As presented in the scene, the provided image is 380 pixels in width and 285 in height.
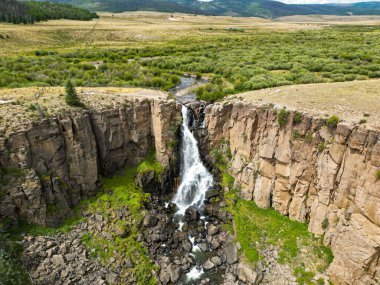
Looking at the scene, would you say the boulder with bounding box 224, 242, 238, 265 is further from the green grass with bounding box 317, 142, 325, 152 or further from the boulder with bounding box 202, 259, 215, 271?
the green grass with bounding box 317, 142, 325, 152

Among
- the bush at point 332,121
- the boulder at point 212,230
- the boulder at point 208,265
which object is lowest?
the boulder at point 208,265

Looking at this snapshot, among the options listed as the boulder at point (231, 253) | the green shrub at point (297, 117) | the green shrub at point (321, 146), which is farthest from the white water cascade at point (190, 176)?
the green shrub at point (321, 146)

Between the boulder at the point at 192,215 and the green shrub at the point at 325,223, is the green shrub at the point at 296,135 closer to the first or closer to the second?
the green shrub at the point at 325,223

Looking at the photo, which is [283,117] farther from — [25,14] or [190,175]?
[25,14]

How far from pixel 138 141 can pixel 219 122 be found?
459 inches

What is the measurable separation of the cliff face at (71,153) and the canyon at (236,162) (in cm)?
11

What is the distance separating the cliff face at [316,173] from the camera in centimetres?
2536

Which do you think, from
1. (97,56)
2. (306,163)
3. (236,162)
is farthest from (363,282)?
(97,56)

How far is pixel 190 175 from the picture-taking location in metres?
41.4

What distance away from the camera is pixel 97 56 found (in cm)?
7812

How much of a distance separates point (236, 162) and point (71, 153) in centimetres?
2087

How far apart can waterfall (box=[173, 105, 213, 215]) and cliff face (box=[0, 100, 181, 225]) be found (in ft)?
7.36

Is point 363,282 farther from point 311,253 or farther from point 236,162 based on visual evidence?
point 236,162

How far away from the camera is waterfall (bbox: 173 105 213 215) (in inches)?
1547
